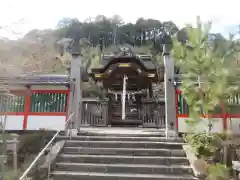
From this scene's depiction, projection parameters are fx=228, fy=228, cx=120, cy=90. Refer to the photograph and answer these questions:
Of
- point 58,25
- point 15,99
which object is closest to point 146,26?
point 58,25

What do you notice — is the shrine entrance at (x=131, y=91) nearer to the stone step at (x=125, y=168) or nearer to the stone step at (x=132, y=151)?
the stone step at (x=132, y=151)

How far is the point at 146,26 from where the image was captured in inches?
2263

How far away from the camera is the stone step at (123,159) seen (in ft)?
20.0

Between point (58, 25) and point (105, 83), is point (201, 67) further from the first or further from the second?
point (58, 25)

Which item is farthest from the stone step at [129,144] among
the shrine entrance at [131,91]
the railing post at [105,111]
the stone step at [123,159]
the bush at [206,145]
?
the railing post at [105,111]

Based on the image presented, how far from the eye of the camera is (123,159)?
6191 mm

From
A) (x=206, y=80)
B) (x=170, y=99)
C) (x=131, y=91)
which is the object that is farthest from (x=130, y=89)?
(x=206, y=80)

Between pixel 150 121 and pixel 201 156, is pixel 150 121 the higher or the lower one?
the higher one

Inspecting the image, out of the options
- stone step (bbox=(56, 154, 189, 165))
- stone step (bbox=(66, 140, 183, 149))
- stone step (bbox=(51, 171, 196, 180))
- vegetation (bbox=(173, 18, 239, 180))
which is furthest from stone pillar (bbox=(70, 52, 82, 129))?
vegetation (bbox=(173, 18, 239, 180))

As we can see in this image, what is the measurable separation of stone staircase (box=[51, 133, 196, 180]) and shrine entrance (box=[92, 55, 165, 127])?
14.5 ft

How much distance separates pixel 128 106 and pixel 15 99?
6.60 metres

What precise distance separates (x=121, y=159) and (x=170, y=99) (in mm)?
3078

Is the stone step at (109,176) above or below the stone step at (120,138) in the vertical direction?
below

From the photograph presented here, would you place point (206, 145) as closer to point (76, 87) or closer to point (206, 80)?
point (206, 80)
